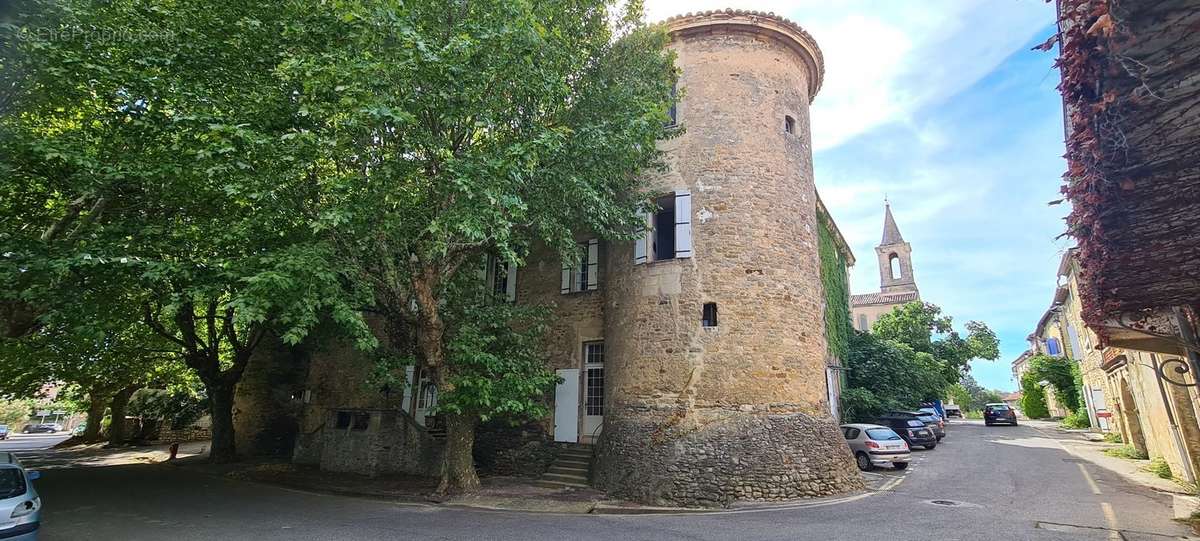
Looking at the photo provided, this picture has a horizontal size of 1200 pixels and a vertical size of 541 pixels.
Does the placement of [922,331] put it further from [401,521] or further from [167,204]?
[167,204]

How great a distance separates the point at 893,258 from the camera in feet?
188

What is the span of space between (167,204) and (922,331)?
34.2m

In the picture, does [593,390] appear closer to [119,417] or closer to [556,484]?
[556,484]

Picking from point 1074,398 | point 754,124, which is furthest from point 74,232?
point 1074,398

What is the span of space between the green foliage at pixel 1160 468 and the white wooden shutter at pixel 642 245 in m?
12.7

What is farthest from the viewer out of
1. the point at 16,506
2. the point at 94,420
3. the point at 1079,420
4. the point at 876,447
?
the point at 1079,420

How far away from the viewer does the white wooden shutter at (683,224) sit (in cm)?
1199

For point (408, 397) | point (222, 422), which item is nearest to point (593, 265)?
point (408, 397)

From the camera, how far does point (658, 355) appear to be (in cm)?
1160

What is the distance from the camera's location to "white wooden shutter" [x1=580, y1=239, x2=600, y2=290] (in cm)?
1416

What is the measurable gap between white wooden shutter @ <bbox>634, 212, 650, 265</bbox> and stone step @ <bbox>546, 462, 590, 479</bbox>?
494cm

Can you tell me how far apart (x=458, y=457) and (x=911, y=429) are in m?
16.3

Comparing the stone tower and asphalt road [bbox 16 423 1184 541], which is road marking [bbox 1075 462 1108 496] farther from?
the stone tower

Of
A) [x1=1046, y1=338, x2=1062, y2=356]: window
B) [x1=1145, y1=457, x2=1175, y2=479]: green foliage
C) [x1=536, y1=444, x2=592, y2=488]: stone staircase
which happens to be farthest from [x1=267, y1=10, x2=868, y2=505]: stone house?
[x1=1046, y1=338, x2=1062, y2=356]: window
